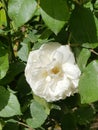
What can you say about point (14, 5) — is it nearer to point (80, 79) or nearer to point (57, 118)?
point (80, 79)

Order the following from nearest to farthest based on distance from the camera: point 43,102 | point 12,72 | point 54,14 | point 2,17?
point 54,14 < point 43,102 < point 12,72 < point 2,17

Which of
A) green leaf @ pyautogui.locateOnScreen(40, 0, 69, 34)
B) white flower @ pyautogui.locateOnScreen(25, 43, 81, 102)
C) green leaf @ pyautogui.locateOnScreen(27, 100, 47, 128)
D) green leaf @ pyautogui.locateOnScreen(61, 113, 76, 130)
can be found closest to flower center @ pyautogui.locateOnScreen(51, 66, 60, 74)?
white flower @ pyautogui.locateOnScreen(25, 43, 81, 102)

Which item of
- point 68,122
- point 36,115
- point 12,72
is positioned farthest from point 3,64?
point 68,122

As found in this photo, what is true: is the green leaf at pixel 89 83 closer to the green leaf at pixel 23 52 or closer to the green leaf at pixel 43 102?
the green leaf at pixel 43 102

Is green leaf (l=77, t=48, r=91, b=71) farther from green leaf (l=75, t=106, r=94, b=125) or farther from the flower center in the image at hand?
green leaf (l=75, t=106, r=94, b=125)

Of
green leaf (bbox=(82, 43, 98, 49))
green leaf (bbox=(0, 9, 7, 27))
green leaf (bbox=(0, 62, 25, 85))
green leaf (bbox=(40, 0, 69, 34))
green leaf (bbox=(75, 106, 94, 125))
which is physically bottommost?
green leaf (bbox=(75, 106, 94, 125))

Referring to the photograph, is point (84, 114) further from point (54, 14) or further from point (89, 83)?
point (54, 14)
